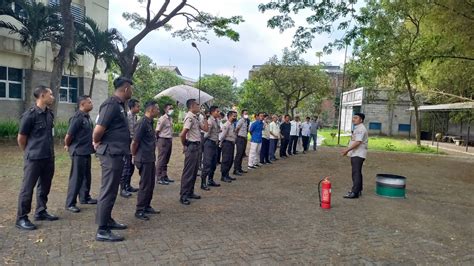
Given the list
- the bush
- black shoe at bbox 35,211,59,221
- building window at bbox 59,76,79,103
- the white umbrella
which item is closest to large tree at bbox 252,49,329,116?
the white umbrella

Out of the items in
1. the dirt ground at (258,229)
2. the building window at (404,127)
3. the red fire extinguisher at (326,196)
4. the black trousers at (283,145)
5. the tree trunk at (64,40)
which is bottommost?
the dirt ground at (258,229)

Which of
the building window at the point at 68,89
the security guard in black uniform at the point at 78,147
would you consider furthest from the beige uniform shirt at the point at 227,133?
the building window at the point at 68,89

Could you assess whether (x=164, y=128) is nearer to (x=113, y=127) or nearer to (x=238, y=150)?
(x=238, y=150)

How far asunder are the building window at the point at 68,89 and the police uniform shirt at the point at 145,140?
1598 cm

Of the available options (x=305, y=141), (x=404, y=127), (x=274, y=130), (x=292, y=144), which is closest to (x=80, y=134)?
(x=274, y=130)

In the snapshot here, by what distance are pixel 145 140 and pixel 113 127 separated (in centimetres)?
115

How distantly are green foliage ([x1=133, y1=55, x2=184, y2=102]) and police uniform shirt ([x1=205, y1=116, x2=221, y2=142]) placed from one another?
34.0 m

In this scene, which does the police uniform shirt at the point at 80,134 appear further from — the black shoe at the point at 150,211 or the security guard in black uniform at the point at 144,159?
the black shoe at the point at 150,211

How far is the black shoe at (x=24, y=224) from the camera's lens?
509 centimetres

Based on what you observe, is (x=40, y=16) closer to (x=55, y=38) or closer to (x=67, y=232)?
(x=55, y=38)

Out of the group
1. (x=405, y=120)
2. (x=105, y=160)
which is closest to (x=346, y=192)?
(x=105, y=160)

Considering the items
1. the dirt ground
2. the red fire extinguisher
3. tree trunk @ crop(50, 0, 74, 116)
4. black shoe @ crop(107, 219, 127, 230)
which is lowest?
the dirt ground

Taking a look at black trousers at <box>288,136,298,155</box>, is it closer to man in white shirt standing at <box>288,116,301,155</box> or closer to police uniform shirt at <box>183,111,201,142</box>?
man in white shirt standing at <box>288,116,301,155</box>

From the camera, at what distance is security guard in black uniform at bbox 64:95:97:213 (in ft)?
20.2
